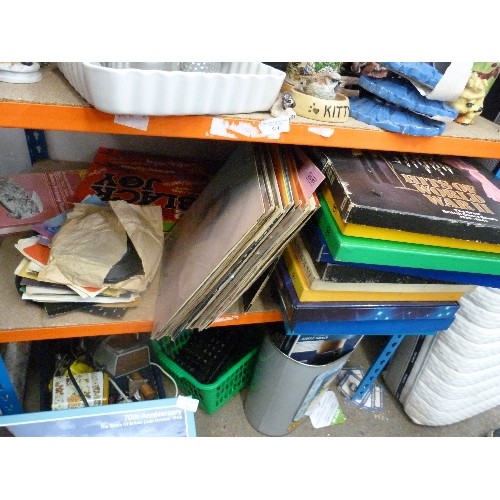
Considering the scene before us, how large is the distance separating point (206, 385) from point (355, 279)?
0.53m

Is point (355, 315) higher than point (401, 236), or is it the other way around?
point (401, 236)

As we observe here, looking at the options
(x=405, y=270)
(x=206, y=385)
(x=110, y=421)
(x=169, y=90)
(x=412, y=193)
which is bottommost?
(x=206, y=385)

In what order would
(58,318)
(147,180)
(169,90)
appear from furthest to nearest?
1. (147,180)
2. (58,318)
3. (169,90)

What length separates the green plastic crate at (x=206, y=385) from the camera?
1.03 metres

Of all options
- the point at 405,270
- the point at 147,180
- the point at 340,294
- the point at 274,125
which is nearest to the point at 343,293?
the point at 340,294

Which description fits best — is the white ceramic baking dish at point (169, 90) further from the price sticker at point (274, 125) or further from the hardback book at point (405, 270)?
the hardback book at point (405, 270)

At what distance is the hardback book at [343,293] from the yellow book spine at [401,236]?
0.50 feet

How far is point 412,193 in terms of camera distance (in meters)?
0.62

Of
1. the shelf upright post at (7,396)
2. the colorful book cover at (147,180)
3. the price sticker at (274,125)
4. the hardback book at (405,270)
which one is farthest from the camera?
the colorful book cover at (147,180)

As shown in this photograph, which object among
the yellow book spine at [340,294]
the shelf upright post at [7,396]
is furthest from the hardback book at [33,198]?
the yellow book spine at [340,294]

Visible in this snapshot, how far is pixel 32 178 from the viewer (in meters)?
0.95

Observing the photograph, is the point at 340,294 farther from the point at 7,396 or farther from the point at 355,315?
the point at 7,396
